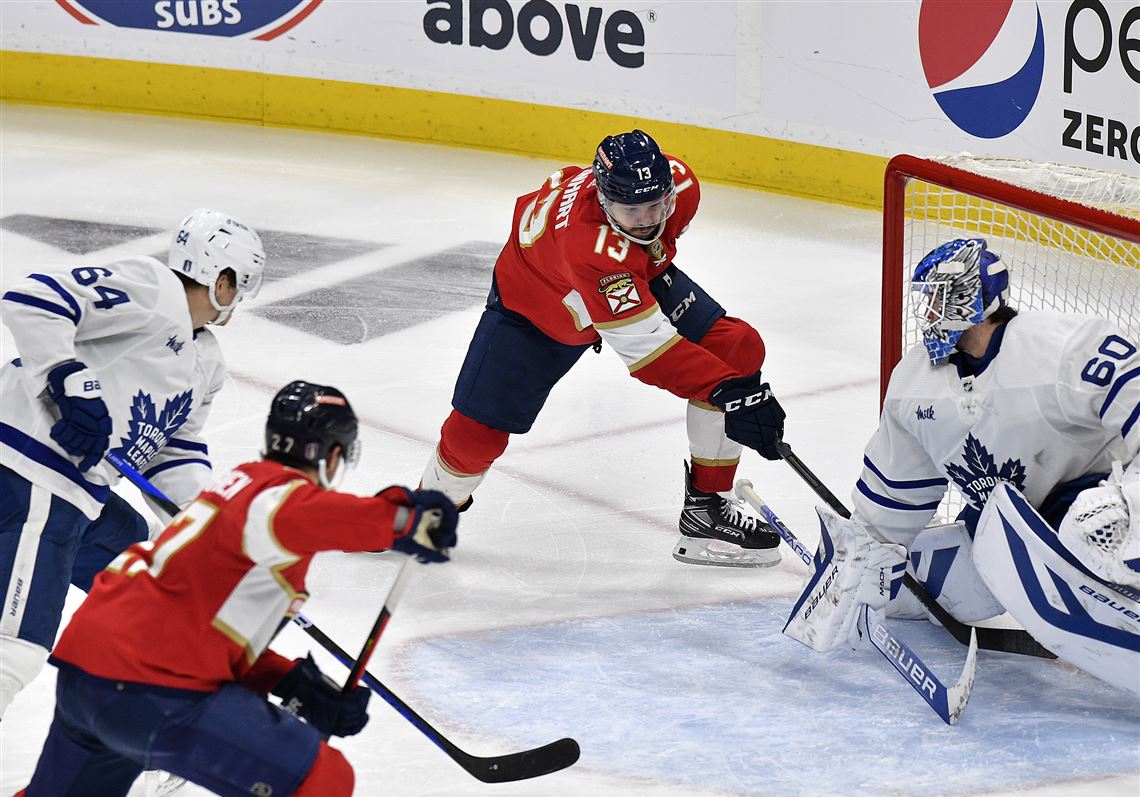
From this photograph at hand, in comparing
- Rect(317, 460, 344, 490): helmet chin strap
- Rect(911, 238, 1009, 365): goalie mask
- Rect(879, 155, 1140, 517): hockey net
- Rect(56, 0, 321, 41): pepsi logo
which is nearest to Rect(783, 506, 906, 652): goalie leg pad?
Rect(911, 238, 1009, 365): goalie mask

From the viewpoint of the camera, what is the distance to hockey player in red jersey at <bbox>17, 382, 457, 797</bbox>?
2.23 meters

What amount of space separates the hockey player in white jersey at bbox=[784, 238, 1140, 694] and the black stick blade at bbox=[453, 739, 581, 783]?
68 cm

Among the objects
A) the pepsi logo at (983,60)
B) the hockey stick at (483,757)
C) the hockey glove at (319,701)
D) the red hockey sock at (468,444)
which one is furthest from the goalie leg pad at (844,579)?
the pepsi logo at (983,60)

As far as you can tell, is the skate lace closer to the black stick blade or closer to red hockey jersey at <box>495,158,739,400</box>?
red hockey jersey at <box>495,158,739,400</box>

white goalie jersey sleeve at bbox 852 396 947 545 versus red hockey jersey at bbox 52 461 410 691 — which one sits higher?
red hockey jersey at bbox 52 461 410 691

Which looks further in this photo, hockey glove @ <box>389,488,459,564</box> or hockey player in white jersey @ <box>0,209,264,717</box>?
hockey player in white jersey @ <box>0,209,264,717</box>

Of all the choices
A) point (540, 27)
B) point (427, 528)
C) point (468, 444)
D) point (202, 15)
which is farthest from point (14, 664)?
point (202, 15)

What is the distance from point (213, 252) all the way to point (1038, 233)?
2.01 metres

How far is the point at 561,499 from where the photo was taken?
4.34 m

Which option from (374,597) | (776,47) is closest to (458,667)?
(374,597)

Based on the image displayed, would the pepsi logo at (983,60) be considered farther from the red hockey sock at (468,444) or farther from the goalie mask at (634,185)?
the red hockey sock at (468,444)

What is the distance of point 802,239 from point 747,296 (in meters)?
0.65

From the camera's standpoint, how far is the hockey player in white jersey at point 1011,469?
2973mm

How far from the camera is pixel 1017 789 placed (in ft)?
9.61
